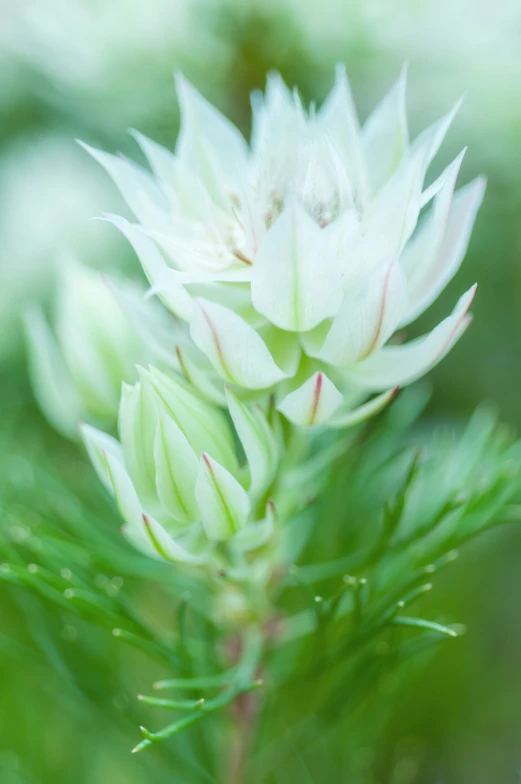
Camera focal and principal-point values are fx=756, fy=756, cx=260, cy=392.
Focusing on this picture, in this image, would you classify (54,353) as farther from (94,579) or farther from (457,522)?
(457,522)

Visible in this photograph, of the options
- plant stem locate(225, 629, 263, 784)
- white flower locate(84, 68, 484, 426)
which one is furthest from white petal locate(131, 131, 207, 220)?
plant stem locate(225, 629, 263, 784)

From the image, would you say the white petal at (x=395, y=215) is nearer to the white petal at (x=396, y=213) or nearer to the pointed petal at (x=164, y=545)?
the white petal at (x=396, y=213)

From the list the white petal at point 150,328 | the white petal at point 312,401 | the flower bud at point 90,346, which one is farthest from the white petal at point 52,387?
the white petal at point 312,401

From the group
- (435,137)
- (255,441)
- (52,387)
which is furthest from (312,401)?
(52,387)

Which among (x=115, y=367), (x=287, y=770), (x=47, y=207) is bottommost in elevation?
(x=287, y=770)

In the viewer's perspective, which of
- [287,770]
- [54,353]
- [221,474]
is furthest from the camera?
[287,770]


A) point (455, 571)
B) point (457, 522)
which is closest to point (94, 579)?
point (457, 522)

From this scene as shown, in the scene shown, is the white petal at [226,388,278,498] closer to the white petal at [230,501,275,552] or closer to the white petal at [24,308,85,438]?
the white petal at [230,501,275,552]
